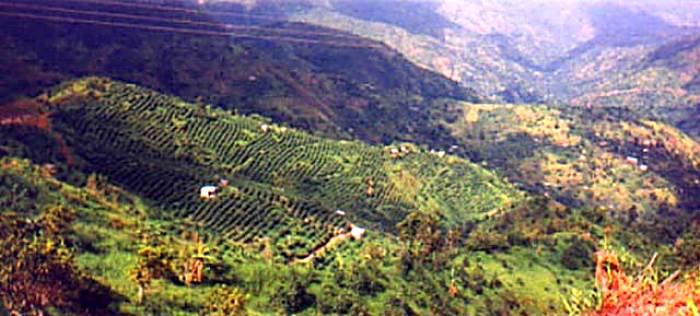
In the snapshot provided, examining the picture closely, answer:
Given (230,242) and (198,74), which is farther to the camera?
(198,74)

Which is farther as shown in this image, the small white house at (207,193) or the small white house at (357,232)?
the small white house at (357,232)

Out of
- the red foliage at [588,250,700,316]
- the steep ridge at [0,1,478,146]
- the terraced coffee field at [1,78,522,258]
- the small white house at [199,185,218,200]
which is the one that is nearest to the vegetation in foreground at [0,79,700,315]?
the terraced coffee field at [1,78,522,258]

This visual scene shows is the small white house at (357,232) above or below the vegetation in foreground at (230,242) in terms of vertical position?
below

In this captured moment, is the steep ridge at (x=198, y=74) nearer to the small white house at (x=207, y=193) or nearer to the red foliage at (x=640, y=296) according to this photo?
the small white house at (x=207, y=193)

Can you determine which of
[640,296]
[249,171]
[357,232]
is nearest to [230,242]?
[357,232]

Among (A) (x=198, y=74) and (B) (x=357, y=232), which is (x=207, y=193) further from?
(A) (x=198, y=74)

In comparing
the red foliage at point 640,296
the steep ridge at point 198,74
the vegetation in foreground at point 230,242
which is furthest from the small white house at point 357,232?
the red foliage at point 640,296

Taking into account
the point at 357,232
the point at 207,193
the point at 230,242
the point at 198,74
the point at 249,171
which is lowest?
the point at 357,232
